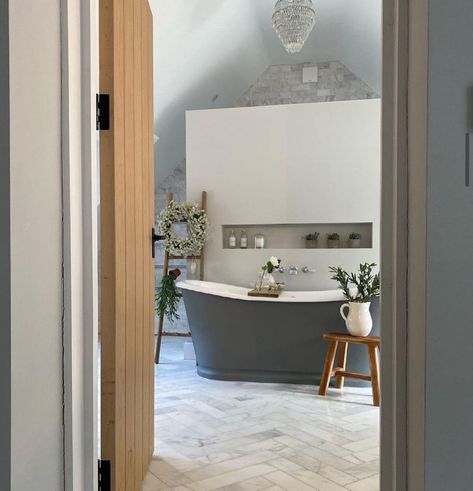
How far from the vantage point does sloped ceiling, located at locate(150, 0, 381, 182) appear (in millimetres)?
4441

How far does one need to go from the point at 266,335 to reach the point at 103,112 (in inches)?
103

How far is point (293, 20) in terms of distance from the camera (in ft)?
13.4

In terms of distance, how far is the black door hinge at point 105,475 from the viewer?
1.58 meters

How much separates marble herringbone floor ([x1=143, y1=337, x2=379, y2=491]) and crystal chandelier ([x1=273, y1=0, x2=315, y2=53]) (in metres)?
Result: 2.91

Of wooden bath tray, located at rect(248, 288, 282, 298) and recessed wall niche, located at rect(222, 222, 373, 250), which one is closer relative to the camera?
wooden bath tray, located at rect(248, 288, 282, 298)

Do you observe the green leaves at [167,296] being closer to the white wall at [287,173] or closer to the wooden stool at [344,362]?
the white wall at [287,173]

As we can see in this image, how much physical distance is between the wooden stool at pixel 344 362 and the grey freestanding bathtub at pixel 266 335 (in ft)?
0.48

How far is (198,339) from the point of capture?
4.11 meters

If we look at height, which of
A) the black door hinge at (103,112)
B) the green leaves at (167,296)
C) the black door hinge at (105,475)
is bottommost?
the black door hinge at (105,475)
